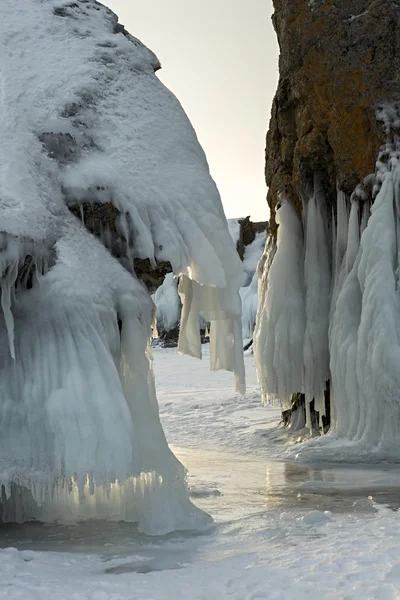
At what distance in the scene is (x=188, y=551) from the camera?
12.8 feet

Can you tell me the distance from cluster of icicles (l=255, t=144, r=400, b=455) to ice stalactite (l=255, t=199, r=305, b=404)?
0.04 feet

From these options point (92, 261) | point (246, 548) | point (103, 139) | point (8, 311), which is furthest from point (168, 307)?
point (246, 548)

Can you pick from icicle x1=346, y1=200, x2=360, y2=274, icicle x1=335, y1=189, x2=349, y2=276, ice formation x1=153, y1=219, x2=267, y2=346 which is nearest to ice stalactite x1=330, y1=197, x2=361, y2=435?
icicle x1=346, y1=200, x2=360, y2=274

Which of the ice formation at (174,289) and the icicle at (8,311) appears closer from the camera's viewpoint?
the icicle at (8,311)

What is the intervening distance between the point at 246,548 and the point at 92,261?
1.78m

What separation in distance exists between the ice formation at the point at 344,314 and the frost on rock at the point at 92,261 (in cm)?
234

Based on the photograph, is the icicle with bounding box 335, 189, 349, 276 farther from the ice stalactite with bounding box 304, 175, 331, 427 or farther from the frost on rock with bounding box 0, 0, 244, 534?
the frost on rock with bounding box 0, 0, 244, 534

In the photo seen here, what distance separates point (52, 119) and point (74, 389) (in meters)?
1.89

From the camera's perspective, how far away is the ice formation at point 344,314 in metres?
7.20

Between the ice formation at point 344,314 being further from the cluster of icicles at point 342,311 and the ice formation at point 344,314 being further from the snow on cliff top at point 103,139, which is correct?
the snow on cliff top at point 103,139

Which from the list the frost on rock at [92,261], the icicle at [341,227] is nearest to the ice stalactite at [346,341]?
the icicle at [341,227]

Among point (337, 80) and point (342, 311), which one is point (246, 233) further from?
point (342, 311)

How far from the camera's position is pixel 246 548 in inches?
153

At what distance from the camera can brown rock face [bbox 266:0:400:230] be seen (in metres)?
7.96
